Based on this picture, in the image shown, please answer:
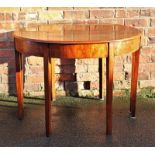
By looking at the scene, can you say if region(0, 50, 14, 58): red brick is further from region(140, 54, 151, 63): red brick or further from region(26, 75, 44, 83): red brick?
region(140, 54, 151, 63): red brick

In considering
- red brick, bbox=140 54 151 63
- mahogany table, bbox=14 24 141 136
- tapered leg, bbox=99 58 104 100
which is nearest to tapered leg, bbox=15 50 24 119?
mahogany table, bbox=14 24 141 136

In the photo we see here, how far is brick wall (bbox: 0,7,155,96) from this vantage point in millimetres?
3070

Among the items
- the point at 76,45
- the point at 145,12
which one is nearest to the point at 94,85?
the point at 145,12

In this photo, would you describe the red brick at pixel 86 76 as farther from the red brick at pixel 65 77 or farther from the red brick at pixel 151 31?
the red brick at pixel 151 31

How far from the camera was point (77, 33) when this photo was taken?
256cm

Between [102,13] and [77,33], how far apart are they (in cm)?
61

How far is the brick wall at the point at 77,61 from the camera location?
3.07 meters

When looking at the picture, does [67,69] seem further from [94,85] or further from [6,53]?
[6,53]

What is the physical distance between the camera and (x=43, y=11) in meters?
3.07

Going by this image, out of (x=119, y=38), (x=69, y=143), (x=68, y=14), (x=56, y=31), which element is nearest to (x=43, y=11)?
(x=68, y=14)

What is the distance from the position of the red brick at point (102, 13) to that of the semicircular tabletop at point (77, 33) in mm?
212

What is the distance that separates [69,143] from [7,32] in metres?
1.22

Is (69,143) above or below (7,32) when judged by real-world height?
below
